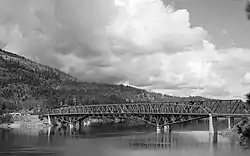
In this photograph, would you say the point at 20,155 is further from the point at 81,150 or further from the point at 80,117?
the point at 80,117

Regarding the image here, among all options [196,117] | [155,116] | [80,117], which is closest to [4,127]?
[80,117]

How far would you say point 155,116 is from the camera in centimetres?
14675

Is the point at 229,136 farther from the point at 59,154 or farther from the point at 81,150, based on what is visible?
the point at 59,154

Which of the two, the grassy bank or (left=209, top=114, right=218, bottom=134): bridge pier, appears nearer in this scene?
(left=209, top=114, right=218, bottom=134): bridge pier

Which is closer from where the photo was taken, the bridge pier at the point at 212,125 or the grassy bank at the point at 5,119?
the bridge pier at the point at 212,125

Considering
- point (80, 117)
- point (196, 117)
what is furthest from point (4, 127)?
point (196, 117)

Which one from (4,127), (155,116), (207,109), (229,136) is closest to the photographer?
(229,136)

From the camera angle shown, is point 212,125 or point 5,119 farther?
point 5,119

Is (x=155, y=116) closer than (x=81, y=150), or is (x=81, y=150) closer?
(x=81, y=150)

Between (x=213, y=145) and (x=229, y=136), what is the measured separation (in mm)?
24787

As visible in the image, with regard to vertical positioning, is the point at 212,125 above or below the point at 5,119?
above

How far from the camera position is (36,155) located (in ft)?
244

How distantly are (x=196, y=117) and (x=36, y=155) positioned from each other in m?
75.0

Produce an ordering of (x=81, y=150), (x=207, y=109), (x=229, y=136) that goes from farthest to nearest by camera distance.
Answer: (x=207, y=109) < (x=229, y=136) < (x=81, y=150)
